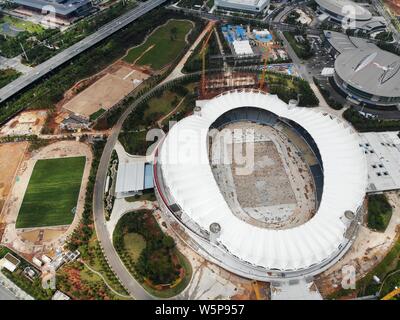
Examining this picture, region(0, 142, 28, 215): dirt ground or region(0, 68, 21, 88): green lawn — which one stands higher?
region(0, 68, 21, 88): green lawn

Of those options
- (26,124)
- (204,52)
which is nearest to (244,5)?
(204,52)

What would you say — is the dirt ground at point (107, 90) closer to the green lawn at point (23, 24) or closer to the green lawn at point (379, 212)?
the green lawn at point (23, 24)

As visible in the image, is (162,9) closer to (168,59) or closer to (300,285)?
(168,59)

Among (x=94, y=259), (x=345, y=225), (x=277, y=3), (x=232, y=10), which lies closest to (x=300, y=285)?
(x=345, y=225)

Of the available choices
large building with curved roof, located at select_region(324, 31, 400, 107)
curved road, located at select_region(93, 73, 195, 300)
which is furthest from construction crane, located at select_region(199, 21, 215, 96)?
large building with curved roof, located at select_region(324, 31, 400, 107)

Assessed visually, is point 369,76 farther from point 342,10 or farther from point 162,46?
point 162,46

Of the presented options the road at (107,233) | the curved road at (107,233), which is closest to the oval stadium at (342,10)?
the road at (107,233)

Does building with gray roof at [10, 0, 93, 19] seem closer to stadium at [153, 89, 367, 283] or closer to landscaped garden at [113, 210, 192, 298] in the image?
stadium at [153, 89, 367, 283]
